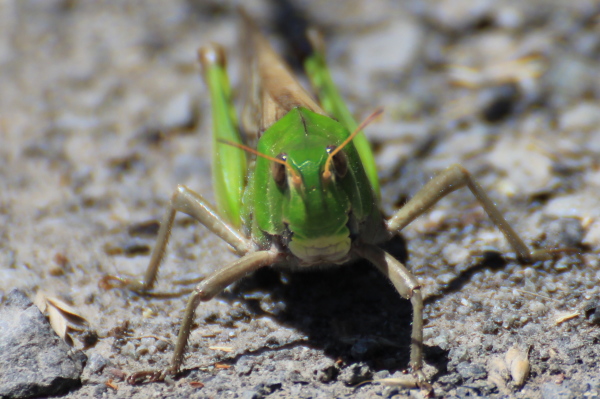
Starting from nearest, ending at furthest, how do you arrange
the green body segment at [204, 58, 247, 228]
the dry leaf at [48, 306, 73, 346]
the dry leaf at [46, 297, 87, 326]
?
the dry leaf at [48, 306, 73, 346], the dry leaf at [46, 297, 87, 326], the green body segment at [204, 58, 247, 228]

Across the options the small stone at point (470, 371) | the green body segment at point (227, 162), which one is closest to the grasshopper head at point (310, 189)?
the green body segment at point (227, 162)

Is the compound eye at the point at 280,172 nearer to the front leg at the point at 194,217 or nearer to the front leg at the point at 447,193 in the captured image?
the front leg at the point at 194,217

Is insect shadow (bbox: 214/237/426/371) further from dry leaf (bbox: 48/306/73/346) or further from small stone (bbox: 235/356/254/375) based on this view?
dry leaf (bbox: 48/306/73/346)

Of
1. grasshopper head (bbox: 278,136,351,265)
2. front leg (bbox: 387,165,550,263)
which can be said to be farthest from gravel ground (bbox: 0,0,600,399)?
grasshopper head (bbox: 278,136,351,265)

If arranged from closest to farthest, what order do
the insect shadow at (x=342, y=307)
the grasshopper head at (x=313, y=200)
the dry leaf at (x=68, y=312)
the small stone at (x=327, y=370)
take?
the grasshopper head at (x=313, y=200), the small stone at (x=327, y=370), the insect shadow at (x=342, y=307), the dry leaf at (x=68, y=312)

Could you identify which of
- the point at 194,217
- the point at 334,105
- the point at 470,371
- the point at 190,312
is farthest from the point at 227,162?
the point at 470,371

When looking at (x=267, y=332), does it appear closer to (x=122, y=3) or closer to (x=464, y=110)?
(x=464, y=110)

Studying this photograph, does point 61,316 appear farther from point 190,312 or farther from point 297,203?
point 297,203
